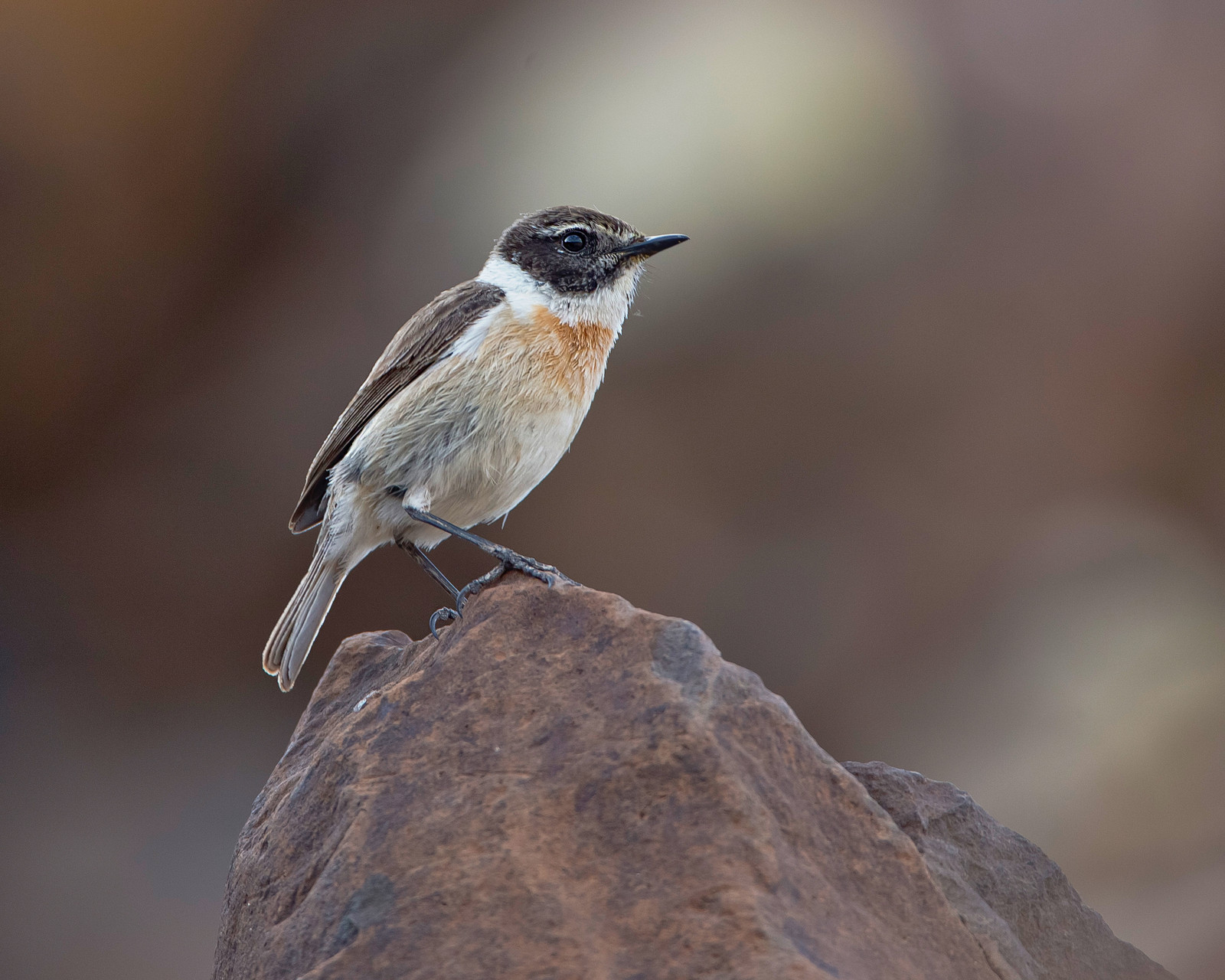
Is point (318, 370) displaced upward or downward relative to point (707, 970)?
upward

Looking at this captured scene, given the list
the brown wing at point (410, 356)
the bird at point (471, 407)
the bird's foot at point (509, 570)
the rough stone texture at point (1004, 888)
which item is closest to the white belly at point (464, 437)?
the bird at point (471, 407)

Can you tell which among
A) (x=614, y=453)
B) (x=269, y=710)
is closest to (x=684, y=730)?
(x=614, y=453)

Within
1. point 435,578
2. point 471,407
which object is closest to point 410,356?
point 471,407

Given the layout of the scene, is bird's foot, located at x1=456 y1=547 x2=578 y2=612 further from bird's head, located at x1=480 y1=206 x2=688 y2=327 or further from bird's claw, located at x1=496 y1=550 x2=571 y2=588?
bird's head, located at x1=480 y1=206 x2=688 y2=327

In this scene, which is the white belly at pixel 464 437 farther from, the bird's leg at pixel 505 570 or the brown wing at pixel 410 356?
the bird's leg at pixel 505 570

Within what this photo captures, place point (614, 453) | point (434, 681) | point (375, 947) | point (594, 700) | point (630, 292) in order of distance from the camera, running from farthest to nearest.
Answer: point (614, 453)
point (630, 292)
point (434, 681)
point (594, 700)
point (375, 947)

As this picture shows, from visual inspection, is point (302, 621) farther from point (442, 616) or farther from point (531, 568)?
point (531, 568)

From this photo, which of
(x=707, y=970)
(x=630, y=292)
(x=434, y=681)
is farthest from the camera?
(x=630, y=292)

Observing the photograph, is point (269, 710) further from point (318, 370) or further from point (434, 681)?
point (434, 681)
